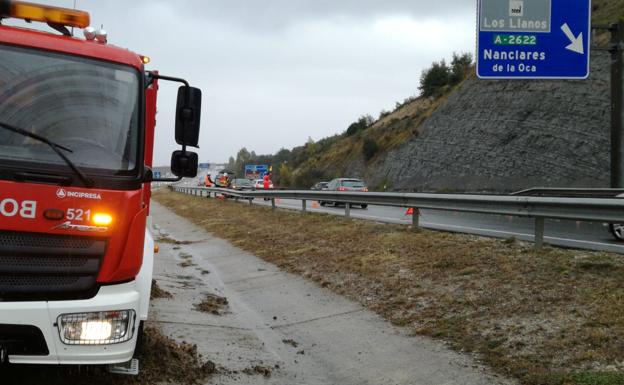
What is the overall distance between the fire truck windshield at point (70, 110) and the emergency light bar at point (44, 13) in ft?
2.08

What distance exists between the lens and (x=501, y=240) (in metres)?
8.68

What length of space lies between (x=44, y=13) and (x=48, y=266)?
7.20 feet

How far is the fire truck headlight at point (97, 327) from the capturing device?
136 inches

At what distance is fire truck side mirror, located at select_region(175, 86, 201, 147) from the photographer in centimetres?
464

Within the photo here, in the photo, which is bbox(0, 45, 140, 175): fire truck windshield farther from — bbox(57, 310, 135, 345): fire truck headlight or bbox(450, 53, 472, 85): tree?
bbox(450, 53, 472, 85): tree

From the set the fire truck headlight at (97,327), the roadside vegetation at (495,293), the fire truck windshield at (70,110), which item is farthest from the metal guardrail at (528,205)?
the fire truck headlight at (97,327)

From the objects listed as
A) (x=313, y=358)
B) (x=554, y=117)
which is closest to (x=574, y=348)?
(x=313, y=358)

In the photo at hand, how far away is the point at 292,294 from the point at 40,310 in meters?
5.23

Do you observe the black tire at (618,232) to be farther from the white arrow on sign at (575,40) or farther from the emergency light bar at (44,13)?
the emergency light bar at (44,13)

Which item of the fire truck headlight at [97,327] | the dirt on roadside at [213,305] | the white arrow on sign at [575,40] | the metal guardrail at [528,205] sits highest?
the white arrow on sign at [575,40]

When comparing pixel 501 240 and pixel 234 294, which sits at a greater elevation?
pixel 501 240

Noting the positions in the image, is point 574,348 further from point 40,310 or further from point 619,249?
point 40,310

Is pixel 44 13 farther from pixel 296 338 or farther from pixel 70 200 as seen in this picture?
pixel 296 338

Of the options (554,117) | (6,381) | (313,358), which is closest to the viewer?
(6,381)
